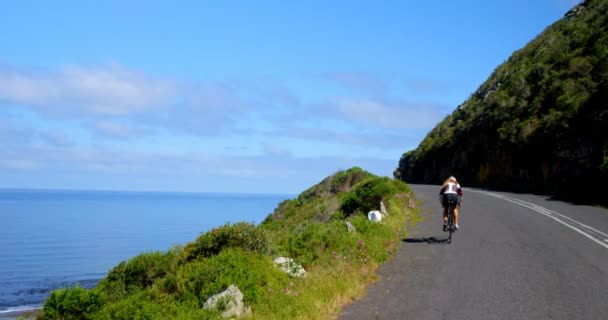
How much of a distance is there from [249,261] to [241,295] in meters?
1.62

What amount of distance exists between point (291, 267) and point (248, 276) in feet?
5.91

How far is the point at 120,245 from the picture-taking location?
6244 centimetres

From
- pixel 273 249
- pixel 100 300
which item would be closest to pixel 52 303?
pixel 100 300

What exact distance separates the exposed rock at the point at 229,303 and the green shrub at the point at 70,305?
164 centimetres

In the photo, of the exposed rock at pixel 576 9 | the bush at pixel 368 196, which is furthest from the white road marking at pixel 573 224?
the exposed rock at pixel 576 9

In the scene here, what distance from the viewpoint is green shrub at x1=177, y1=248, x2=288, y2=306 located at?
27.7 feet

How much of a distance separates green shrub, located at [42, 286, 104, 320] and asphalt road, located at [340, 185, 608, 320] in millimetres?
3645

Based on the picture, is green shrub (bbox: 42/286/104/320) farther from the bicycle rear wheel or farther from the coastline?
the coastline

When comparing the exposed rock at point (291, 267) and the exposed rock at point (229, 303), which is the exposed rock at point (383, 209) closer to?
the exposed rock at point (291, 267)

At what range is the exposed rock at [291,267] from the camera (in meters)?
10.3

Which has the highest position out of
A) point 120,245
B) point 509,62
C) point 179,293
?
point 509,62

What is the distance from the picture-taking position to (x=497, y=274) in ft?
32.6

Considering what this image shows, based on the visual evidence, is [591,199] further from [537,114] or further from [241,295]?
[241,295]

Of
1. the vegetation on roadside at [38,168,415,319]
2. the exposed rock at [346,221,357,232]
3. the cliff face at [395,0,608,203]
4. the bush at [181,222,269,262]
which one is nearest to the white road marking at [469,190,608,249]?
the cliff face at [395,0,608,203]
